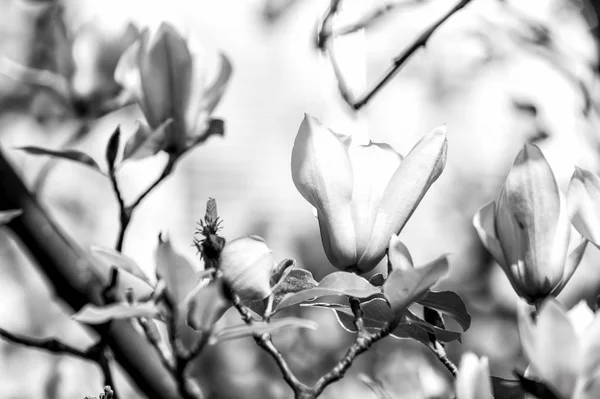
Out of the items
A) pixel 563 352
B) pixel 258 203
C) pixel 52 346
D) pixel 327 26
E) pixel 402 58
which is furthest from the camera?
pixel 258 203

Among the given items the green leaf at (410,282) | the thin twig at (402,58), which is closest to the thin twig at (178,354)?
the green leaf at (410,282)

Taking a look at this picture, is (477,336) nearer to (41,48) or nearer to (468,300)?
(468,300)

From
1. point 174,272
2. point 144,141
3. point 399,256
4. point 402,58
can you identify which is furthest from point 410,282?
point 402,58

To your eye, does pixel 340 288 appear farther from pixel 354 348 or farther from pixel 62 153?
pixel 62 153

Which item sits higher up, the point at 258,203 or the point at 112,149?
the point at 112,149

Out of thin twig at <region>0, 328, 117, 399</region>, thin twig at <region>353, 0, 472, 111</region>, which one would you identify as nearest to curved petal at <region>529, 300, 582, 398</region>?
thin twig at <region>0, 328, 117, 399</region>

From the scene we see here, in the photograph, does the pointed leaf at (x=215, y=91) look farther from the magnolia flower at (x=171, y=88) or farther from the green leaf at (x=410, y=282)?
the green leaf at (x=410, y=282)

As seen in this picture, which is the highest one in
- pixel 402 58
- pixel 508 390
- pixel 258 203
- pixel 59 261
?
pixel 402 58

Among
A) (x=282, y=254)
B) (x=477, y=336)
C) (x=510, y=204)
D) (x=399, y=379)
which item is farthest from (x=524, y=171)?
(x=282, y=254)
